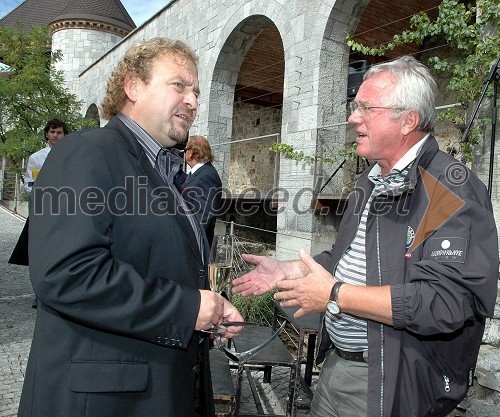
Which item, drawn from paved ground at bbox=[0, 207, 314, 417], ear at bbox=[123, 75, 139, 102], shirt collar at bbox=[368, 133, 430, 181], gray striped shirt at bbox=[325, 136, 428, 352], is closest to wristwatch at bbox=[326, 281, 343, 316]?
gray striped shirt at bbox=[325, 136, 428, 352]

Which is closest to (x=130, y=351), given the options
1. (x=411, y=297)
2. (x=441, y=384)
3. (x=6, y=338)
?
(x=411, y=297)

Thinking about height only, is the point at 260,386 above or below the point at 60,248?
below

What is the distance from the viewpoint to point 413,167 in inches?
65.5

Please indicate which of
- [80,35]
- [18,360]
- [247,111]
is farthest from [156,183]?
[80,35]

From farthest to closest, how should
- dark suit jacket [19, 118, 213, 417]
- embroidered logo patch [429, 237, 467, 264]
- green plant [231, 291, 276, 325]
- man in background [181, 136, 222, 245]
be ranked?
green plant [231, 291, 276, 325] < man in background [181, 136, 222, 245] < embroidered logo patch [429, 237, 467, 264] < dark suit jacket [19, 118, 213, 417]

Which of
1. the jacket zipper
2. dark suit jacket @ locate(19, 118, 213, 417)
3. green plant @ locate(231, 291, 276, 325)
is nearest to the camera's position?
dark suit jacket @ locate(19, 118, 213, 417)

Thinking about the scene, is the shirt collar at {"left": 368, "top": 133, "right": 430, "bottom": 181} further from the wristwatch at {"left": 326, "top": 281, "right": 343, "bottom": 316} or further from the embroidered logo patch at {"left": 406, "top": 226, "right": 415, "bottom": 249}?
the wristwatch at {"left": 326, "top": 281, "right": 343, "bottom": 316}

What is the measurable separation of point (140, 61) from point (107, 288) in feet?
2.98

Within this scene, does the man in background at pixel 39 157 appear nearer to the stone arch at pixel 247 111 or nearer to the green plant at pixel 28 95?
the stone arch at pixel 247 111

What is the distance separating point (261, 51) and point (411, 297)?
10872 mm

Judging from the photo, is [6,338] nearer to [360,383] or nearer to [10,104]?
[360,383]

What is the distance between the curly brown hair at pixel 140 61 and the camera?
1.73 m

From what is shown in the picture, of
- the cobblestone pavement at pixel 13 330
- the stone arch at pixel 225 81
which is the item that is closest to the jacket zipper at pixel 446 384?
the cobblestone pavement at pixel 13 330

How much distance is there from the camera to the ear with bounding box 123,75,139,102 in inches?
67.5
